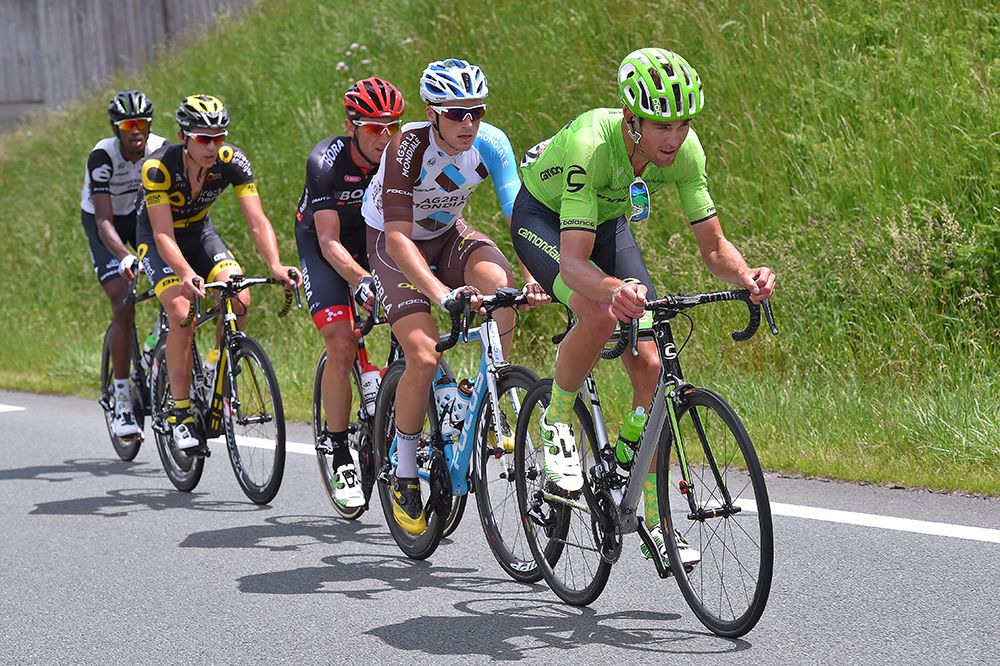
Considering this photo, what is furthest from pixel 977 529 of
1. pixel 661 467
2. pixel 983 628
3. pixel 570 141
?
pixel 570 141

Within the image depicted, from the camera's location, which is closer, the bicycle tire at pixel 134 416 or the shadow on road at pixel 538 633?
the shadow on road at pixel 538 633

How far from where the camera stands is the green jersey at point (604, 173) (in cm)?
511

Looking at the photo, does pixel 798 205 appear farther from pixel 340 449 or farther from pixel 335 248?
pixel 340 449

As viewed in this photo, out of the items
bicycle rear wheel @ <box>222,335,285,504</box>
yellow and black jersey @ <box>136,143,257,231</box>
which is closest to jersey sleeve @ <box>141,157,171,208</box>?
yellow and black jersey @ <box>136,143,257,231</box>

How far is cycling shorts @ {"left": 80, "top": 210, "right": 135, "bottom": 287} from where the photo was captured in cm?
972

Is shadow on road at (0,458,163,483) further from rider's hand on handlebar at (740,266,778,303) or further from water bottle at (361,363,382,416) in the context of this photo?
rider's hand on handlebar at (740,266,778,303)

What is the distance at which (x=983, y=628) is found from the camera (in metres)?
4.83

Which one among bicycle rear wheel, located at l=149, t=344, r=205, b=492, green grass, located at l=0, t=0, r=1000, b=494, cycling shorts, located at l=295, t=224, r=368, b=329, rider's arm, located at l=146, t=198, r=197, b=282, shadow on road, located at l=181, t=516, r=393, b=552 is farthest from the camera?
bicycle rear wheel, located at l=149, t=344, r=205, b=492

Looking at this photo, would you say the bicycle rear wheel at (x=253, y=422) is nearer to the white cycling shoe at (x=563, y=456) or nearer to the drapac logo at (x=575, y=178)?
the white cycling shoe at (x=563, y=456)

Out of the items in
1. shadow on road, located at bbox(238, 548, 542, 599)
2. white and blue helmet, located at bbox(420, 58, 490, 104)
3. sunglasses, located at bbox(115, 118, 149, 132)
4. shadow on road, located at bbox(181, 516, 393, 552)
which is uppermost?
sunglasses, located at bbox(115, 118, 149, 132)

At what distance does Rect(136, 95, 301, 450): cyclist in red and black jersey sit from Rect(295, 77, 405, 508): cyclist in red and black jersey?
1.79 feet

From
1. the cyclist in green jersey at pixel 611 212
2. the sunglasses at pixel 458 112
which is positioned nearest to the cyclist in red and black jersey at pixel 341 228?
the sunglasses at pixel 458 112

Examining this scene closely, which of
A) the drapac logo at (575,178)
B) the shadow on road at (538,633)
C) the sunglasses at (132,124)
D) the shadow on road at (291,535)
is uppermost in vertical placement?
the sunglasses at (132,124)

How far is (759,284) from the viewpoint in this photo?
15.5 ft
